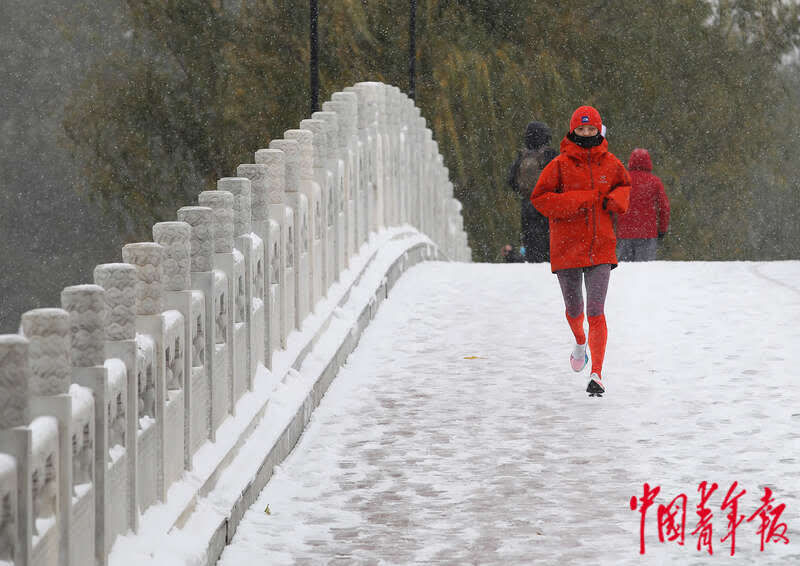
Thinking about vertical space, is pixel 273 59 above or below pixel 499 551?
above

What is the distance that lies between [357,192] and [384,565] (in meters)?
7.01

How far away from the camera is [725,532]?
6.80 meters

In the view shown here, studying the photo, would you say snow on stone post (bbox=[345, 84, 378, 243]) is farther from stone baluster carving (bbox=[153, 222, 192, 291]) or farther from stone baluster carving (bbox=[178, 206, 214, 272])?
stone baluster carving (bbox=[153, 222, 192, 291])

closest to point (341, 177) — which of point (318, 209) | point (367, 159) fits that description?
point (318, 209)

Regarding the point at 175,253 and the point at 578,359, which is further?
the point at 578,359

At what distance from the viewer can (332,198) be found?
11844mm

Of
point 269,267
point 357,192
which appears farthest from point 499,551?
point 357,192

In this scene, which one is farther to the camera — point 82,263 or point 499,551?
point 82,263

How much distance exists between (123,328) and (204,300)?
1523mm

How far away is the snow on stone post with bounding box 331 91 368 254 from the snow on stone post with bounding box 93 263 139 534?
7359 mm

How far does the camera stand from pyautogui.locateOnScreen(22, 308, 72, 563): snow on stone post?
461 cm

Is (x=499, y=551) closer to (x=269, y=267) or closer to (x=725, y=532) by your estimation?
(x=725, y=532)

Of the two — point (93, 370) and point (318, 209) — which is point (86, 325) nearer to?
point (93, 370)

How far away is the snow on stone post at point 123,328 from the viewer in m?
5.47
